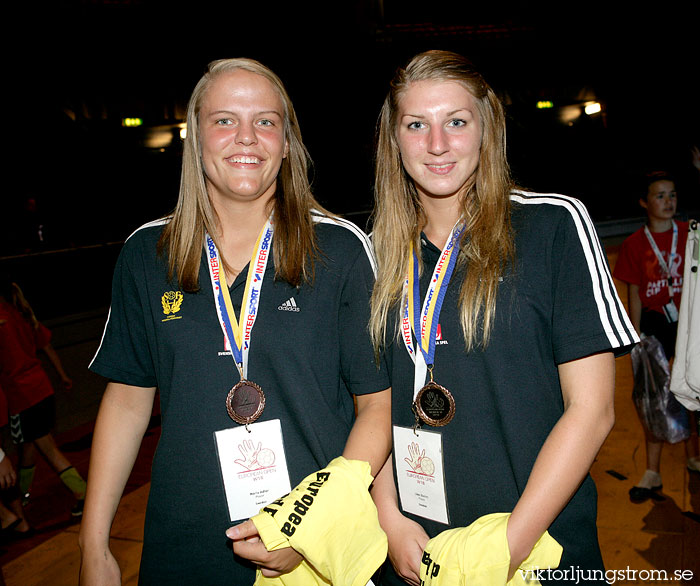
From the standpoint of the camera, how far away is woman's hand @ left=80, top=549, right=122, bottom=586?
137 centimetres

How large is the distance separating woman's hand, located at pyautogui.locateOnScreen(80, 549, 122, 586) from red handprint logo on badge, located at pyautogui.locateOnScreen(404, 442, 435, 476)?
0.74 m

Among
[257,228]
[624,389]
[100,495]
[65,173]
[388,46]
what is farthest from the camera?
[388,46]

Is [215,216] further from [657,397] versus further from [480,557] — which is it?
[657,397]

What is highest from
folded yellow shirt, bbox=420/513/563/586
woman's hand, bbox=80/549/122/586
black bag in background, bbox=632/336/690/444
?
folded yellow shirt, bbox=420/513/563/586

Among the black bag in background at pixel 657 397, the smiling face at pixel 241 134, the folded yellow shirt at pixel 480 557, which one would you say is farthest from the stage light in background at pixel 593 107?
the folded yellow shirt at pixel 480 557

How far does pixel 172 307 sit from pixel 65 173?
43.2 feet

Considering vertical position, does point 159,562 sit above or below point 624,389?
above

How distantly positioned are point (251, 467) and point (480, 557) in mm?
546

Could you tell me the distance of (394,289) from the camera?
1.50m

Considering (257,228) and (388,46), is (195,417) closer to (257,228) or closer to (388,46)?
(257,228)

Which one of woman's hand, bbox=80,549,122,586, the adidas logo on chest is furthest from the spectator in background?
the adidas logo on chest

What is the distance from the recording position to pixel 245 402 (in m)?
1.38

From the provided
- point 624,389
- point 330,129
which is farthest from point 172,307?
point 330,129

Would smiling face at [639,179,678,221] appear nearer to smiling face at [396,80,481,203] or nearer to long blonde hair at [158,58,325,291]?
smiling face at [396,80,481,203]
